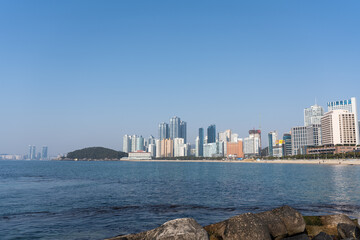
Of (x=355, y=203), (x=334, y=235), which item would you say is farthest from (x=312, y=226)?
(x=355, y=203)

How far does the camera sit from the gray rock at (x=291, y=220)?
44.9 feet

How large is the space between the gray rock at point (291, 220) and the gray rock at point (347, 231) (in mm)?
2273

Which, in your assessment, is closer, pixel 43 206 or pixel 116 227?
pixel 116 227

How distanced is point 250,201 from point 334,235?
23.0 metres

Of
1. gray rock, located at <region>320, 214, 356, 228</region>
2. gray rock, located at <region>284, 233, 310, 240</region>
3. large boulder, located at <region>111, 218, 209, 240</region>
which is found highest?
large boulder, located at <region>111, 218, 209, 240</region>

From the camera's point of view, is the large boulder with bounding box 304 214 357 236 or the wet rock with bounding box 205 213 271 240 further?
the large boulder with bounding box 304 214 357 236

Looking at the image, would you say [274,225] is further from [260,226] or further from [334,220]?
[334,220]

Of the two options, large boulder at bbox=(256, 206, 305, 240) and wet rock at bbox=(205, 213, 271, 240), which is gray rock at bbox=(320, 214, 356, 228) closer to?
large boulder at bbox=(256, 206, 305, 240)

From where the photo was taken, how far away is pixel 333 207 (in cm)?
3328

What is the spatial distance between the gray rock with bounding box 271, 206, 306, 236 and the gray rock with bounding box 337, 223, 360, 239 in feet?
7.46

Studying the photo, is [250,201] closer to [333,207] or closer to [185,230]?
[333,207]

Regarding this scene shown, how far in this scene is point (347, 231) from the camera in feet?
46.6

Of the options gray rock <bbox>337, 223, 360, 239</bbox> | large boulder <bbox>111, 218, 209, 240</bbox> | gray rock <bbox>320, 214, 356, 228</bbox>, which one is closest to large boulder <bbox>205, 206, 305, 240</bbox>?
large boulder <bbox>111, 218, 209, 240</bbox>

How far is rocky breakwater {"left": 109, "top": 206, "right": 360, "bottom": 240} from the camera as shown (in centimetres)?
1011
